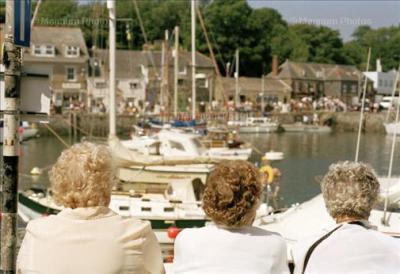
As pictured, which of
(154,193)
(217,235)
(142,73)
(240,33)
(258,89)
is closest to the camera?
(217,235)

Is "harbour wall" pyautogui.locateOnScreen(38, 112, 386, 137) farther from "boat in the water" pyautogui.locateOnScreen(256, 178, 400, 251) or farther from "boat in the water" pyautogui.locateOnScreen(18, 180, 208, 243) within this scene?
"boat in the water" pyautogui.locateOnScreen(256, 178, 400, 251)

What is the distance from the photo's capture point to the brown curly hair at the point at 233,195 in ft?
12.5

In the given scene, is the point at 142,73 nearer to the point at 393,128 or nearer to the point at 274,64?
the point at 274,64

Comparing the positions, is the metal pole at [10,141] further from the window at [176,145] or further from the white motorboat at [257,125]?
the white motorboat at [257,125]

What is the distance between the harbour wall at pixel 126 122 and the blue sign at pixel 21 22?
1897 inches

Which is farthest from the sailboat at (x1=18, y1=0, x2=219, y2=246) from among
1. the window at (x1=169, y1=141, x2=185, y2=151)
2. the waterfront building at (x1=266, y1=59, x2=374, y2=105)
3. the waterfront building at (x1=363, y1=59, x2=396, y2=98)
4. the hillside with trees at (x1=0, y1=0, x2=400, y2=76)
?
the waterfront building at (x1=363, y1=59, x2=396, y2=98)

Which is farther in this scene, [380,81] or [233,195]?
[380,81]

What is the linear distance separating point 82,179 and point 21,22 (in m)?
2.08

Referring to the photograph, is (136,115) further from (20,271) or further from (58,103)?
(20,271)

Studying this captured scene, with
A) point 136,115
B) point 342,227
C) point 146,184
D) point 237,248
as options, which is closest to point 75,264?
point 237,248

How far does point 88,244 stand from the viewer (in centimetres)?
379

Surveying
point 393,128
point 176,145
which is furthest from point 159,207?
point 176,145

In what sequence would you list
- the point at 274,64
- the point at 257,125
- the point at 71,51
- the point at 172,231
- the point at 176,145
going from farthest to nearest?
the point at 274,64
the point at 71,51
the point at 257,125
the point at 176,145
the point at 172,231

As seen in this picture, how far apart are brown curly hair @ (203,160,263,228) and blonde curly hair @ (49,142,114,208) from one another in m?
0.58
